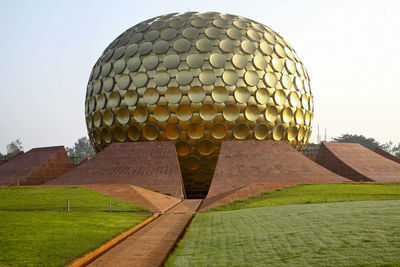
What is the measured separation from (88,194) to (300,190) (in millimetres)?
8381

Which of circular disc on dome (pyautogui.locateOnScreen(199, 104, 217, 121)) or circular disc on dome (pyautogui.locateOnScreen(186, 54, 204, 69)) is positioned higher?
circular disc on dome (pyautogui.locateOnScreen(186, 54, 204, 69))

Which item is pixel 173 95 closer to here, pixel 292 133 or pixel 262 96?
pixel 262 96

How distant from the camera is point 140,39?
25266mm

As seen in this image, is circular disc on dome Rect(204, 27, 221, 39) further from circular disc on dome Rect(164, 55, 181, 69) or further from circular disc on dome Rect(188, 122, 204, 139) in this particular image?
circular disc on dome Rect(188, 122, 204, 139)

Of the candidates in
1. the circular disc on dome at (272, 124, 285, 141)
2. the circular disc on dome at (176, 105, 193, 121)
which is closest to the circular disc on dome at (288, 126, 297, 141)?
the circular disc on dome at (272, 124, 285, 141)

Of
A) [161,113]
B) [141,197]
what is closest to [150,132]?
[161,113]

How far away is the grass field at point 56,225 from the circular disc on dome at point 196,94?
894 cm

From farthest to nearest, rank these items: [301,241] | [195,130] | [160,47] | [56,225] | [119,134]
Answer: [119,134], [160,47], [195,130], [56,225], [301,241]

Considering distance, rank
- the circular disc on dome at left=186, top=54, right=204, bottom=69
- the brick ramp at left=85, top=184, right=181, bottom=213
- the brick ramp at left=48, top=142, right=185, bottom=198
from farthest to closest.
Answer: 1. the circular disc on dome at left=186, top=54, right=204, bottom=69
2. the brick ramp at left=48, top=142, right=185, bottom=198
3. the brick ramp at left=85, top=184, right=181, bottom=213

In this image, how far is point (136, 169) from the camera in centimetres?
1992

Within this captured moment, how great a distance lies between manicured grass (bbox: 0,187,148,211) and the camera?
13008mm

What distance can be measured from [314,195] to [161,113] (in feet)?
36.2

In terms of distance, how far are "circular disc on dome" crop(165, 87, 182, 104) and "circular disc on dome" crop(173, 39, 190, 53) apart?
2.62 metres

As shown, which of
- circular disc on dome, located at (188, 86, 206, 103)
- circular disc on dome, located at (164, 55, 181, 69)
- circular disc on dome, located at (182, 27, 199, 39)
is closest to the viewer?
circular disc on dome, located at (188, 86, 206, 103)
